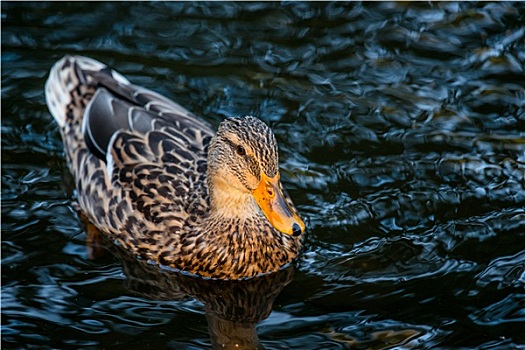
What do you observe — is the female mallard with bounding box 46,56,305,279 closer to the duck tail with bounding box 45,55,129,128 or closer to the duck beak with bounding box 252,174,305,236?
the duck beak with bounding box 252,174,305,236

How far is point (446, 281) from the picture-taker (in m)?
7.13

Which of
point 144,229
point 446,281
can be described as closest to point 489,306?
point 446,281

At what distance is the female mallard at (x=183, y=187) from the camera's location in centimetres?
710

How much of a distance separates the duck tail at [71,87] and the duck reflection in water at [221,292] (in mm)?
1706

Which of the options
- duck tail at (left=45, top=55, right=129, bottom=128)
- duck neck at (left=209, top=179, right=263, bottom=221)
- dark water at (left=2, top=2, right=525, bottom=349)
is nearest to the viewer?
dark water at (left=2, top=2, right=525, bottom=349)

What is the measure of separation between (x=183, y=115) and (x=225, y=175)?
1489mm

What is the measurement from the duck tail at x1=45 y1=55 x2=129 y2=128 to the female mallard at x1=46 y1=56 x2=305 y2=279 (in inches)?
12.6

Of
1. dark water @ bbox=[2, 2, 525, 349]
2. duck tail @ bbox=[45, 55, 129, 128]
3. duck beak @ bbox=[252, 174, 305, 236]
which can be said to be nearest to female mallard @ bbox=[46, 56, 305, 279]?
duck beak @ bbox=[252, 174, 305, 236]

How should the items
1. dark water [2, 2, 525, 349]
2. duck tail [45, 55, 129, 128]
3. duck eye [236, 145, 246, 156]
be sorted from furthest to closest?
duck tail [45, 55, 129, 128], duck eye [236, 145, 246, 156], dark water [2, 2, 525, 349]

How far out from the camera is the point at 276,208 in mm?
6996

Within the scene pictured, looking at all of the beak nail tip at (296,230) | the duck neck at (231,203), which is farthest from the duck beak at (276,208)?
the duck neck at (231,203)

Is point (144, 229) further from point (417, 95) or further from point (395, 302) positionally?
point (417, 95)

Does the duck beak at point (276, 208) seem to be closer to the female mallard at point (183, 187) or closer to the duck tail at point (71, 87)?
the female mallard at point (183, 187)

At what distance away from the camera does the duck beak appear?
273 inches
